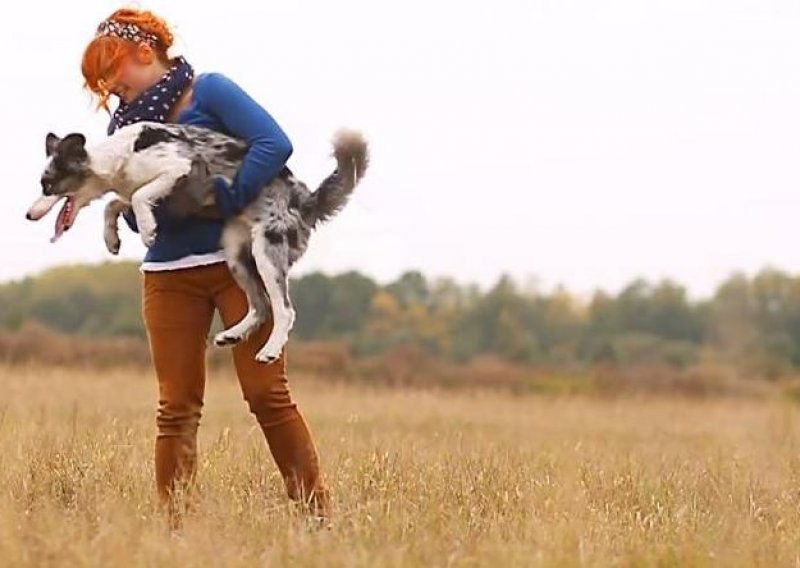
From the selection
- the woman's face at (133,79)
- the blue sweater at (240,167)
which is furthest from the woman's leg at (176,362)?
the woman's face at (133,79)

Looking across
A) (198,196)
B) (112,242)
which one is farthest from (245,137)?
(112,242)

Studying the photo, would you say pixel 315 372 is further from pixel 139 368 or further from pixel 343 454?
pixel 343 454

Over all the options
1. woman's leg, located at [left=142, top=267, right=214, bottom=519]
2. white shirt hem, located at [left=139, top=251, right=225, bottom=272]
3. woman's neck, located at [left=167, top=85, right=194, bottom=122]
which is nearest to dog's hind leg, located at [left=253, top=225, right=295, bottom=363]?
white shirt hem, located at [left=139, top=251, right=225, bottom=272]

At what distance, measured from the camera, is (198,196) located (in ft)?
16.4

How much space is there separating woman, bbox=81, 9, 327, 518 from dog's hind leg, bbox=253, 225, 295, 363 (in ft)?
0.33

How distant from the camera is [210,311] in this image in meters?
5.32

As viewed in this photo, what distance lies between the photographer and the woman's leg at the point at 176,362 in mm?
5203

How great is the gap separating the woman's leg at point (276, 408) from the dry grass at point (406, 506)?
0.15m

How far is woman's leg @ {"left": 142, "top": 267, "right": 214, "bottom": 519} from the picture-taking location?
5203 millimetres

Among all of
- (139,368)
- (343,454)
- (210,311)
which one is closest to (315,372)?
(139,368)

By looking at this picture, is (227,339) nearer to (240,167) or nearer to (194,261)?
(194,261)

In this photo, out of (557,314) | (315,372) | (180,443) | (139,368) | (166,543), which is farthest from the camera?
(557,314)

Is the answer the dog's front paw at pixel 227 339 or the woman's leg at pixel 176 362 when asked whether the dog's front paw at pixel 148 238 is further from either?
the dog's front paw at pixel 227 339

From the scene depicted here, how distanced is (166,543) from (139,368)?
1740cm
